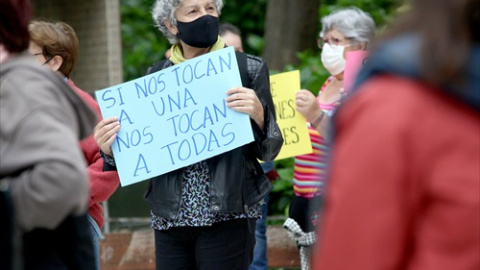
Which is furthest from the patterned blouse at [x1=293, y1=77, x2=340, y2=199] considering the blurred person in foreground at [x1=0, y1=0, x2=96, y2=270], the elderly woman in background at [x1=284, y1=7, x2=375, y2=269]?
the blurred person in foreground at [x1=0, y1=0, x2=96, y2=270]

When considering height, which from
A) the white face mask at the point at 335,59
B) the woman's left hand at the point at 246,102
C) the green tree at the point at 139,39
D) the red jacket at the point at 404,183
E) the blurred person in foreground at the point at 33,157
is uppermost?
the red jacket at the point at 404,183

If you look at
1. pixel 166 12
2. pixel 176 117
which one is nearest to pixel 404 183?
pixel 176 117

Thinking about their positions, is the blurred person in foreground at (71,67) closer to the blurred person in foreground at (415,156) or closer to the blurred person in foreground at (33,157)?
the blurred person in foreground at (33,157)

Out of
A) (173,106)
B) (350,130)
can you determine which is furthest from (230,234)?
(350,130)

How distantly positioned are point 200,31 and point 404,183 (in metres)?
2.61

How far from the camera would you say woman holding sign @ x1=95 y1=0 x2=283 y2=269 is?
4.00m

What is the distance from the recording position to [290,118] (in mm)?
5441

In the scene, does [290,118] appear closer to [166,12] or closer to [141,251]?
[166,12]

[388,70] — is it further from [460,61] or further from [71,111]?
[71,111]

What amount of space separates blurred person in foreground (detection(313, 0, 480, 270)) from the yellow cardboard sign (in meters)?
3.51

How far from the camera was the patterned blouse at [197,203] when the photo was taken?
13.1 ft

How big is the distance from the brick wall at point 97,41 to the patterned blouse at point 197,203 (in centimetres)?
656

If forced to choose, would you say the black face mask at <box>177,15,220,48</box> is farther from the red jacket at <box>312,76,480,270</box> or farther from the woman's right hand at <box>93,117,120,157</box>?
the red jacket at <box>312,76,480,270</box>

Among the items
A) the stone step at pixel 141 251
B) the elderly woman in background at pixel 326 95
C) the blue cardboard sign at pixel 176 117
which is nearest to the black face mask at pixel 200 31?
the blue cardboard sign at pixel 176 117
